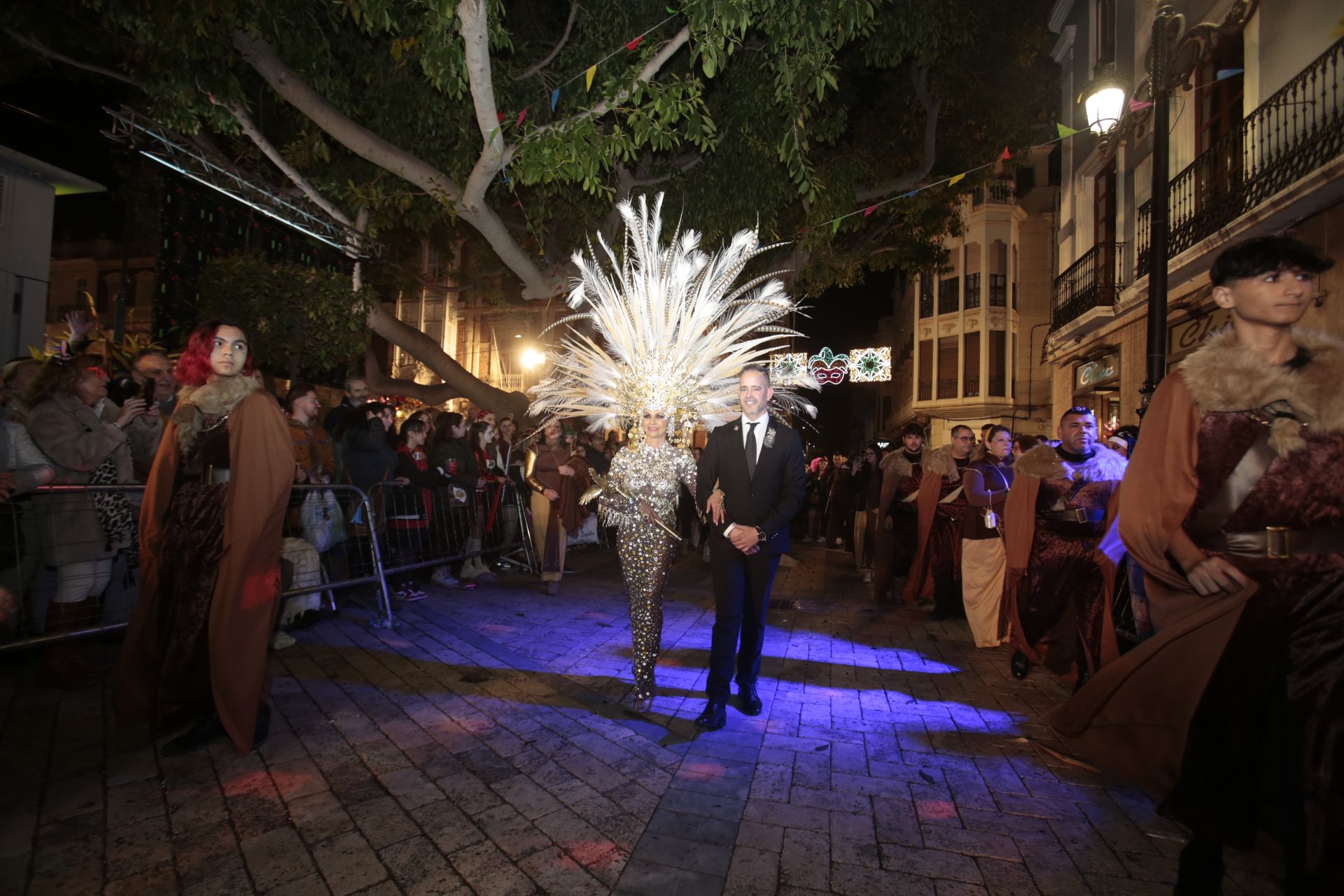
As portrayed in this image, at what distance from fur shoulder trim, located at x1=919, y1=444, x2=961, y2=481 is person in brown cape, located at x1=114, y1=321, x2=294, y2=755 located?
6247 mm

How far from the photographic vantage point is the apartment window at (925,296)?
3125 centimetres

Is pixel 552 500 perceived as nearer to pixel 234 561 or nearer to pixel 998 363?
pixel 234 561

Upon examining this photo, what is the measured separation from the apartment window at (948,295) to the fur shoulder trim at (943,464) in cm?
2459

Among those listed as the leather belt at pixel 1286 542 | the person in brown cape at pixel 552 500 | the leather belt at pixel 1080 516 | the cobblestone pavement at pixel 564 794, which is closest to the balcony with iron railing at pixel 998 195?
the person in brown cape at pixel 552 500

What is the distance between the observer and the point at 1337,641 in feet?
6.90

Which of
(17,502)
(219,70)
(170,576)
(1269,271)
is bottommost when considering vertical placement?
(170,576)

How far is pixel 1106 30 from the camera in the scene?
1570cm

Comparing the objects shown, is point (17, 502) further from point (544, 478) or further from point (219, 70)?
point (219, 70)

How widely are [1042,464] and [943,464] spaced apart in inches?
91.6

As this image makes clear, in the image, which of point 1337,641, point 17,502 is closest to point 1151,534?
point 1337,641

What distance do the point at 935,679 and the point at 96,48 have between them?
1238cm

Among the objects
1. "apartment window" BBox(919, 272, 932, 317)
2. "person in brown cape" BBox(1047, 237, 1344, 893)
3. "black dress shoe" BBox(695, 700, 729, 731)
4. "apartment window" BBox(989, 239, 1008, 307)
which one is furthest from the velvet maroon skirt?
"apartment window" BBox(919, 272, 932, 317)

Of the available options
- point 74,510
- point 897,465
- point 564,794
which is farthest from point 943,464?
point 74,510

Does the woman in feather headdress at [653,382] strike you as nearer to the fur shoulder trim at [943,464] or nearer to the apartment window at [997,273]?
the fur shoulder trim at [943,464]
